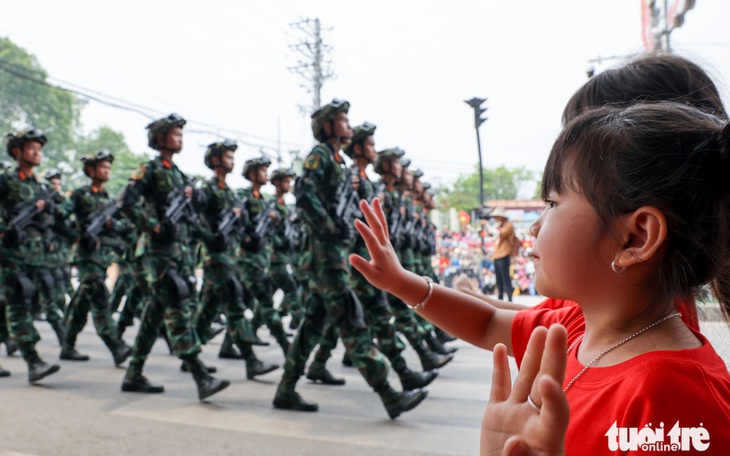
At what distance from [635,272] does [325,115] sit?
412 cm

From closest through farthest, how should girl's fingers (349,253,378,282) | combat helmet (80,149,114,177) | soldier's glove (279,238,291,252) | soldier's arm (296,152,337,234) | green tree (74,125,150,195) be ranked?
girl's fingers (349,253,378,282) → soldier's arm (296,152,337,234) → combat helmet (80,149,114,177) → soldier's glove (279,238,291,252) → green tree (74,125,150,195)

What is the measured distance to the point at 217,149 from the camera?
6395mm

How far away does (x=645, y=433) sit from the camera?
2.83ft

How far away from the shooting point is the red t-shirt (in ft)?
2.79

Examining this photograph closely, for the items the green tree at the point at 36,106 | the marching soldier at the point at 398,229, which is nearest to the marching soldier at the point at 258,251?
the marching soldier at the point at 398,229

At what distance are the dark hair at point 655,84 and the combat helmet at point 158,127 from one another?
428 centimetres

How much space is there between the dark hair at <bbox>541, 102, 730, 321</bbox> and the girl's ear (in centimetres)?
2

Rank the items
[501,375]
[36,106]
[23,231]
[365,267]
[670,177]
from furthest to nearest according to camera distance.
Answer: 1. [36,106]
2. [23,231]
3. [365,267]
4. [670,177]
5. [501,375]

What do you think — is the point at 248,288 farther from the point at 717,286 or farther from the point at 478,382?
the point at 717,286

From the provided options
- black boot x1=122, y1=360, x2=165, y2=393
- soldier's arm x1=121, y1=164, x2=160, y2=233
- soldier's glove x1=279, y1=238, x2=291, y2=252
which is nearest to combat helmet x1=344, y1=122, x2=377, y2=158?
soldier's arm x1=121, y1=164, x2=160, y2=233

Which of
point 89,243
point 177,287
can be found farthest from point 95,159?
point 177,287

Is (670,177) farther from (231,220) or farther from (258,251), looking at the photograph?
(258,251)

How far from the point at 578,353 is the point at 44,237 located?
6.66 m

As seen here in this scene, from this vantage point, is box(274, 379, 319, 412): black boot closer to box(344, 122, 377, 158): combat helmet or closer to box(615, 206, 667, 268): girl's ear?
box(344, 122, 377, 158): combat helmet
